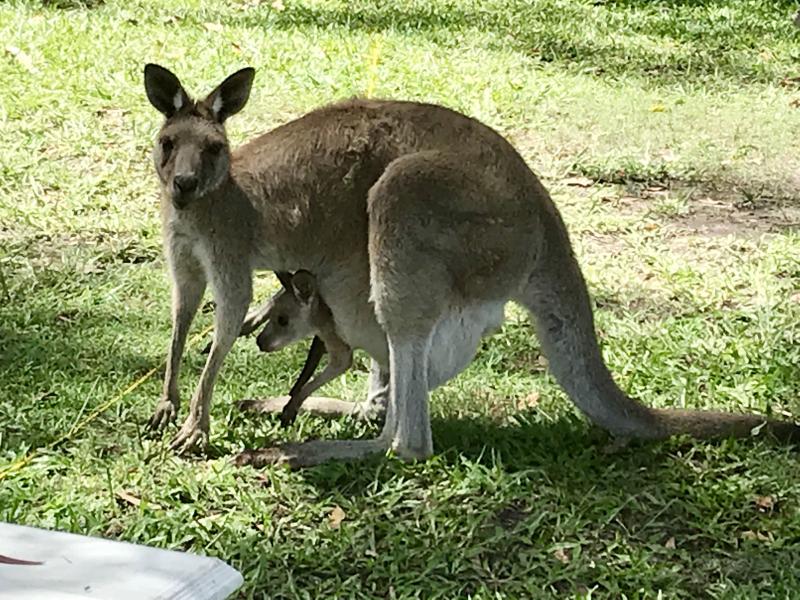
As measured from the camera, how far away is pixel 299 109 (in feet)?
23.3

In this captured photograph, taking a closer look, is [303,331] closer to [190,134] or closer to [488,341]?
[190,134]

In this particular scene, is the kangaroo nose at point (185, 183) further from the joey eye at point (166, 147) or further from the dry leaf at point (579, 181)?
the dry leaf at point (579, 181)

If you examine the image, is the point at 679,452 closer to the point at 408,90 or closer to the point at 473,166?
the point at 473,166

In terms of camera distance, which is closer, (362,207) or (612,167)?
(362,207)

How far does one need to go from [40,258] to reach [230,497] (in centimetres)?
233

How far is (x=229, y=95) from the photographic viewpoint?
12.7 ft

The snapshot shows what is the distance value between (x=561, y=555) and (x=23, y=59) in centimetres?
524

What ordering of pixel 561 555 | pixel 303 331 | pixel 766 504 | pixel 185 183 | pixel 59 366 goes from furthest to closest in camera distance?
pixel 59 366, pixel 303 331, pixel 185 183, pixel 766 504, pixel 561 555

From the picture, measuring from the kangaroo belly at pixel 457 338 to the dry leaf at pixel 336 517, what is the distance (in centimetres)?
44

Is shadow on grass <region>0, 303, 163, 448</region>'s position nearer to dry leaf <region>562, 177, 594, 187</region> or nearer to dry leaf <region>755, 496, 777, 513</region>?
dry leaf <region>755, 496, 777, 513</region>

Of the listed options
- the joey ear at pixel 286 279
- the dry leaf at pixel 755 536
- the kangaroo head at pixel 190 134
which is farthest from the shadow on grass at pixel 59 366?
the dry leaf at pixel 755 536

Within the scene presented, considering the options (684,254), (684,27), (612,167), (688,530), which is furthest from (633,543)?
(684,27)

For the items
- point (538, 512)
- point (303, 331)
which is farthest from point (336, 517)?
point (303, 331)

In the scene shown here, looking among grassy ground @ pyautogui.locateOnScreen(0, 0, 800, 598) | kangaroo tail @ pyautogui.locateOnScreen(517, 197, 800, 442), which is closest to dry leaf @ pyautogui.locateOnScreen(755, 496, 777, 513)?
grassy ground @ pyautogui.locateOnScreen(0, 0, 800, 598)
